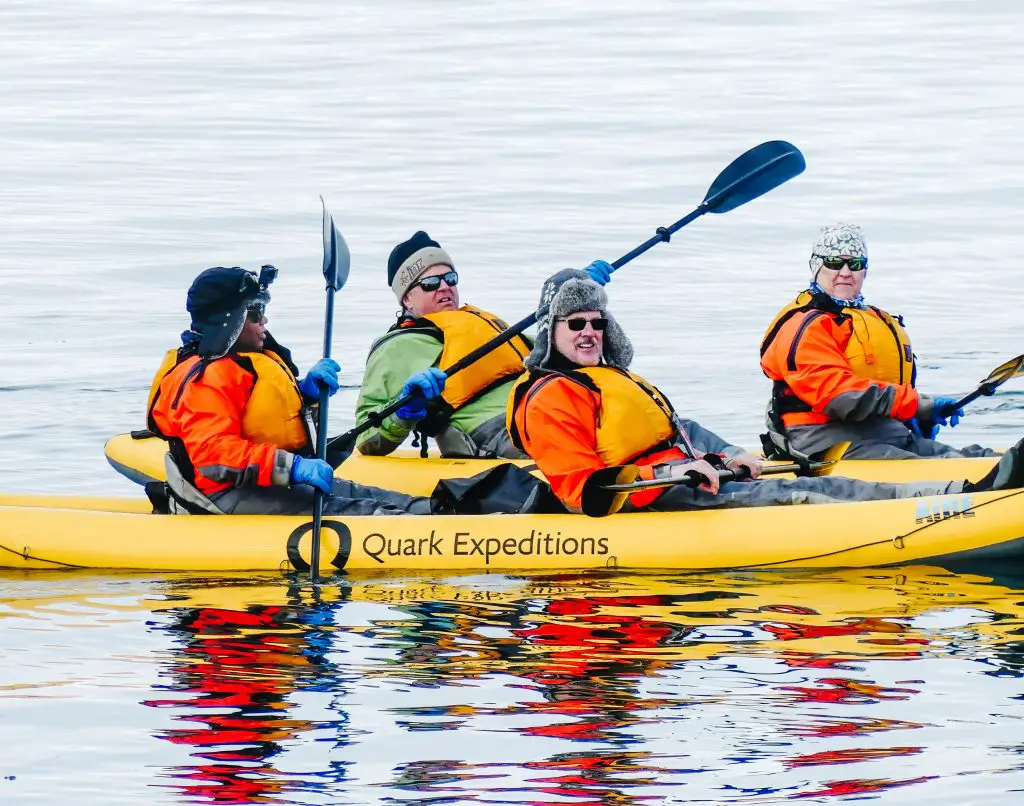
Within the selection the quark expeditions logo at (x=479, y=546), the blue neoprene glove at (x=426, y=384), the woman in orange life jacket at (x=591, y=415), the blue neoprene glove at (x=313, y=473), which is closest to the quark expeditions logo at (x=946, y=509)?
the woman in orange life jacket at (x=591, y=415)

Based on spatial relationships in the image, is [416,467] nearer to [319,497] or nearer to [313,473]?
[319,497]

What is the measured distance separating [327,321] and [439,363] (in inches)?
34.5

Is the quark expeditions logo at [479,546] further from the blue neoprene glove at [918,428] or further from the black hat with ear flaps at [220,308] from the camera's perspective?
the blue neoprene glove at [918,428]

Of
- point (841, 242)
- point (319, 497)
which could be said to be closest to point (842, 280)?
point (841, 242)

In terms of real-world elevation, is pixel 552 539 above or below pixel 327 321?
below

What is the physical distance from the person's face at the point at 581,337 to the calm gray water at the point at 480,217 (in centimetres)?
145

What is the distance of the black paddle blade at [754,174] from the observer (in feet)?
36.2

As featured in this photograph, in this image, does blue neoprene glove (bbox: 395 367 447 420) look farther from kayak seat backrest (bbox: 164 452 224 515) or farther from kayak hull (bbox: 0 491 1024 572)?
kayak seat backrest (bbox: 164 452 224 515)

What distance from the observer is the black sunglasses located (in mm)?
8781

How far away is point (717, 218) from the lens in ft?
71.9

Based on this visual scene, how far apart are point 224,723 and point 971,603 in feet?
10.5

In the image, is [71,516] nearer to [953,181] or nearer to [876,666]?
[876,666]

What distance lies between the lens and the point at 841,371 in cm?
1017

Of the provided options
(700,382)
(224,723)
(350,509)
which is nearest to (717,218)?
(700,382)
